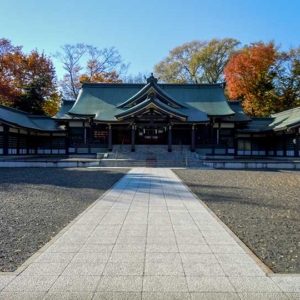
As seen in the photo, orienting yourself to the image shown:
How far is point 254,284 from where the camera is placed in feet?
9.78

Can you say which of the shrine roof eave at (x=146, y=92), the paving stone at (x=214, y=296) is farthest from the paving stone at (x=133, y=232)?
the shrine roof eave at (x=146, y=92)

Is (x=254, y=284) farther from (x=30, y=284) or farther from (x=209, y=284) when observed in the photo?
(x=30, y=284)

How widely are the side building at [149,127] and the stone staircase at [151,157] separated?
80 cm

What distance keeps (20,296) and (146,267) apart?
1.38m

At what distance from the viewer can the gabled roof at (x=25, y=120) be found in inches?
930

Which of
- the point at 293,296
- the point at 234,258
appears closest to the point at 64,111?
the point at 234,258

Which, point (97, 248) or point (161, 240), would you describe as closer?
point (97, 248)

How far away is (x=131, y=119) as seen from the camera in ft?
77.4

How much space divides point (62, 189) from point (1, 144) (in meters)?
16.4

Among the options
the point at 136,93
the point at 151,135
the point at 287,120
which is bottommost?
the point at 151,135

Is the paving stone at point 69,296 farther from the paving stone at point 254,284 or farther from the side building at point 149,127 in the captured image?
the side building at point 149,127

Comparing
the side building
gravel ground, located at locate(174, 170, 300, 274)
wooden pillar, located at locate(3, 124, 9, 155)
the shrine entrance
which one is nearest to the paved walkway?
gravel ground, located at locate(174, 170, 300, 274)

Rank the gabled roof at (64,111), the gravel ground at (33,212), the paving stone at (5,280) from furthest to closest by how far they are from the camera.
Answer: the gabled roof at (64,111) < the gravel ground at (33,212) < the paving stone at (5,280)

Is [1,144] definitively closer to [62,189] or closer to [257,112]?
[62,189]
